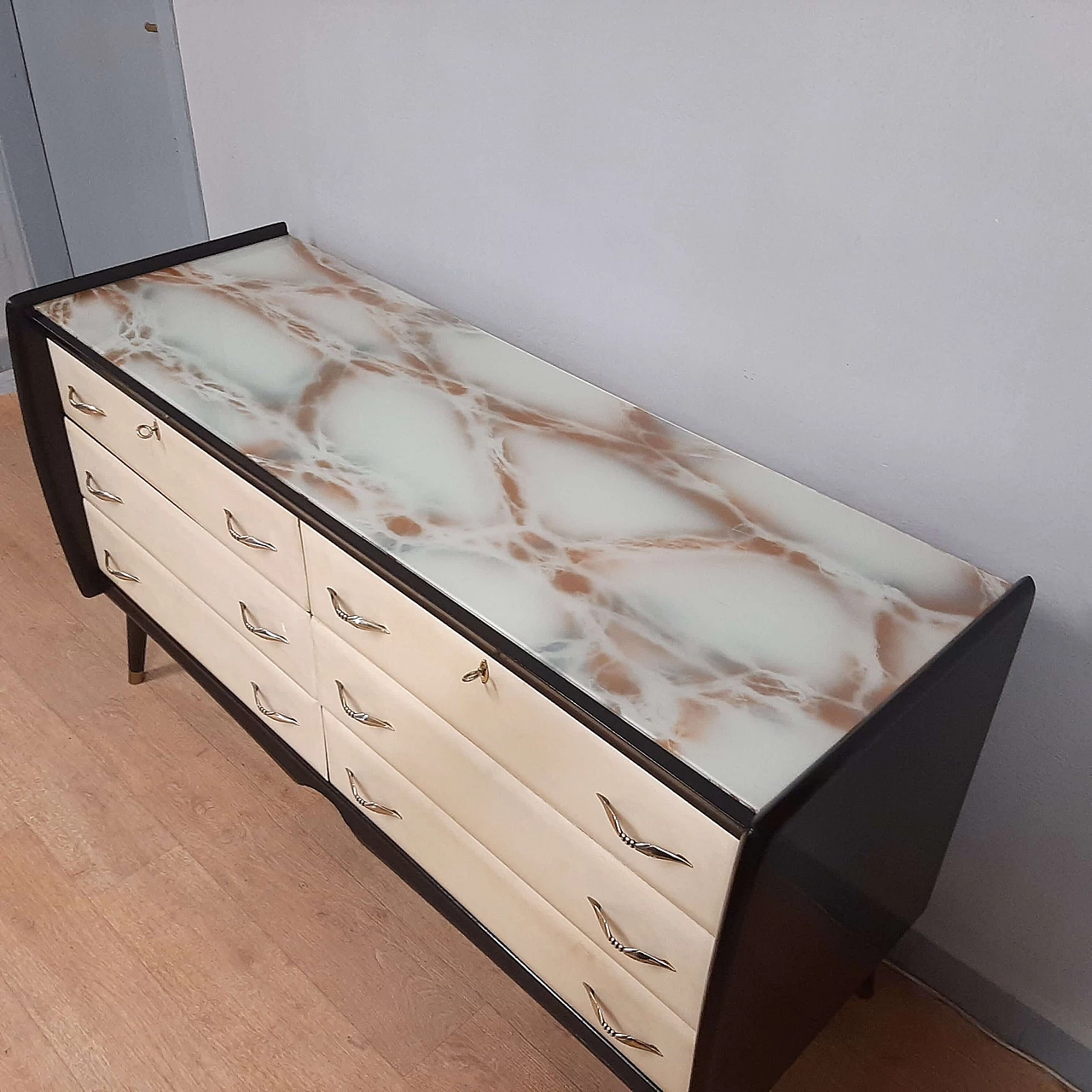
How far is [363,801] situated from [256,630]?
0.27 metres

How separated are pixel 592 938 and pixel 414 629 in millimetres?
377

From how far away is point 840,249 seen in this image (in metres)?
1.15

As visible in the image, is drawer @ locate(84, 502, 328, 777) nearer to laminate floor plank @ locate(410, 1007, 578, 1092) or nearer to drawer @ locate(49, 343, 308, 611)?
drawer @ locate(49, 343, 308, 611)

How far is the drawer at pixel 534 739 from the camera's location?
0.92 metres

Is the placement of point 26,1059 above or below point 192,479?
below

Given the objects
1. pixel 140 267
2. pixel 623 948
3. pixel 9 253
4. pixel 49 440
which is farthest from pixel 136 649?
pixel 9 253

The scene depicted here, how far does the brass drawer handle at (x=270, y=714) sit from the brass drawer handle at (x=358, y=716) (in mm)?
179

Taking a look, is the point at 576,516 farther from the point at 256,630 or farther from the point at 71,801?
the point at 71,801

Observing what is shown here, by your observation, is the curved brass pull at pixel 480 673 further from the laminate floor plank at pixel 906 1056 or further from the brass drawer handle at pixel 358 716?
the laminate floor plank at pixel 906 1056

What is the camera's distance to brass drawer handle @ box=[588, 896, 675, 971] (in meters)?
1.03

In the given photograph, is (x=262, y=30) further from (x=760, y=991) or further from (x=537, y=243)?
(x=760, y=991)

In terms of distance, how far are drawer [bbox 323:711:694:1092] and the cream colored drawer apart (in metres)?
0.12

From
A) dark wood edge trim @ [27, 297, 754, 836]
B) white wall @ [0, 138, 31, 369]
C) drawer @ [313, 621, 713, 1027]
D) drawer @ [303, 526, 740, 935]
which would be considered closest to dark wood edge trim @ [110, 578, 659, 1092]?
drawer @ [313, 621, 713, 1027]

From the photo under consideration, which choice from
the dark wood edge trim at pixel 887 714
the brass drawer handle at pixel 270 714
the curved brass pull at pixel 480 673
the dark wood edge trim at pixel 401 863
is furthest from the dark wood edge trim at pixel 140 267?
the dark wood edge trim at pixel 887 714
